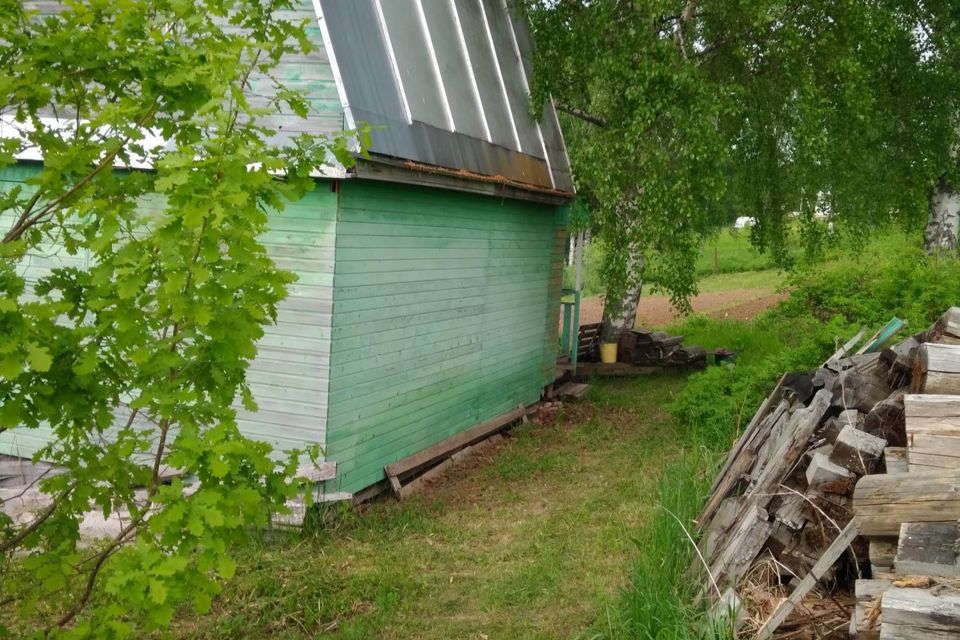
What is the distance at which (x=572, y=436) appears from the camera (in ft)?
38.1

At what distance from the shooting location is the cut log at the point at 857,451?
478 cm

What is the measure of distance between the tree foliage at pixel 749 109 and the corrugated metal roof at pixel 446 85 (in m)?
0.56

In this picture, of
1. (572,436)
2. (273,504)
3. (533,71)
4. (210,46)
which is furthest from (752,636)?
(533,71)

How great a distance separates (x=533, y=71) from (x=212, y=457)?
1082 cm

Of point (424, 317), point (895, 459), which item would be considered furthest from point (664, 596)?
point (424, 317)

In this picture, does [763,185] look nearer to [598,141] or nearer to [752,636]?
[598,141]

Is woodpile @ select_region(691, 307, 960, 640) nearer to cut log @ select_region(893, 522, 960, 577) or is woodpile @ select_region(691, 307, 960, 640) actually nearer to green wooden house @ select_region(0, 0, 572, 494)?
cut log @ select_region(893, 522, 960, 577)

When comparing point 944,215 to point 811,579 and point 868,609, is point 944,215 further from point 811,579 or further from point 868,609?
point 868,609

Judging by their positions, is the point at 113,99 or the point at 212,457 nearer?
the point at 212,457

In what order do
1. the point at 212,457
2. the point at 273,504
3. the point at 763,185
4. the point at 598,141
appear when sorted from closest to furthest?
the point at 212,457, the point at 273,504, the point at 598,141, the point at 763,185

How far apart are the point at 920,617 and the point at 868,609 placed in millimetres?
360

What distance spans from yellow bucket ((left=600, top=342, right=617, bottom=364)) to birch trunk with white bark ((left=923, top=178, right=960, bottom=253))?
6757 millimetres

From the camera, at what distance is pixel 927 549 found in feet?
12.5

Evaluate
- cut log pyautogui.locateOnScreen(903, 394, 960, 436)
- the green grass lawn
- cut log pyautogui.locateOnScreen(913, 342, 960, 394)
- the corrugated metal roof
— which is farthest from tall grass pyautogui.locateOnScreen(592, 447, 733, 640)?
the green grass lawn
